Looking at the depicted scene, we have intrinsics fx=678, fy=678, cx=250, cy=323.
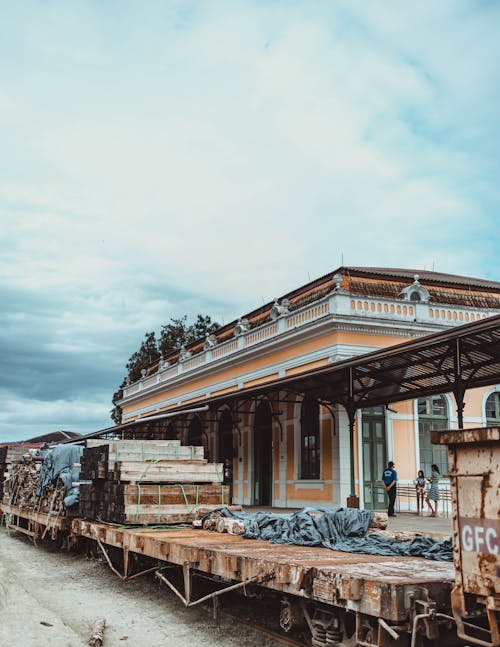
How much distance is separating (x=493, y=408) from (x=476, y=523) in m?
17.8

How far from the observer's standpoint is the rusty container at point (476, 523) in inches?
145

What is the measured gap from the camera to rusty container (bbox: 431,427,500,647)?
12.1ft

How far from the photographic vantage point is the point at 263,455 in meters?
23.6

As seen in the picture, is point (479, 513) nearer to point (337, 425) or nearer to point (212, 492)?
point (212, 492)

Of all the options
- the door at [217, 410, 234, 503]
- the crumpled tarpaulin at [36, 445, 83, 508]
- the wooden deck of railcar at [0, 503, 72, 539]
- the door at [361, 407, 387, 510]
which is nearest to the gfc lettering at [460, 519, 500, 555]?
the crumpled tarpaulin at [36, 445, 83, 508]

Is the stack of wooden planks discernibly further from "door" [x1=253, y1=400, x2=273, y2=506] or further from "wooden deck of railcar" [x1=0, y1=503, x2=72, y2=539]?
"door" [x1=253, y1=400, x2=273, y2=506]

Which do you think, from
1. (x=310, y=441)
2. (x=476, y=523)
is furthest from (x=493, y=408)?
(x=476, y=523)

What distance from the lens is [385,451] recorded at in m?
19.1

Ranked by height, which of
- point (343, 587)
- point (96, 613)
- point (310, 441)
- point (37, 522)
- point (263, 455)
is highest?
point (310, 441)

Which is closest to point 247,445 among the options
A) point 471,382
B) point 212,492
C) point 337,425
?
point 337,425

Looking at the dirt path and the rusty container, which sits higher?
the rusty container

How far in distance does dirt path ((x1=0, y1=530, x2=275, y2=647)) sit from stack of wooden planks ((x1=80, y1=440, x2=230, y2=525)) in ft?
2.99

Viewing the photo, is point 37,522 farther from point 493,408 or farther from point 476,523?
point 493,408

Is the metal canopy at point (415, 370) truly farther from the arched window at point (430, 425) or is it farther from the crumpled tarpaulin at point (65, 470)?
the crumpled tarpaulin at point (65, 470)
